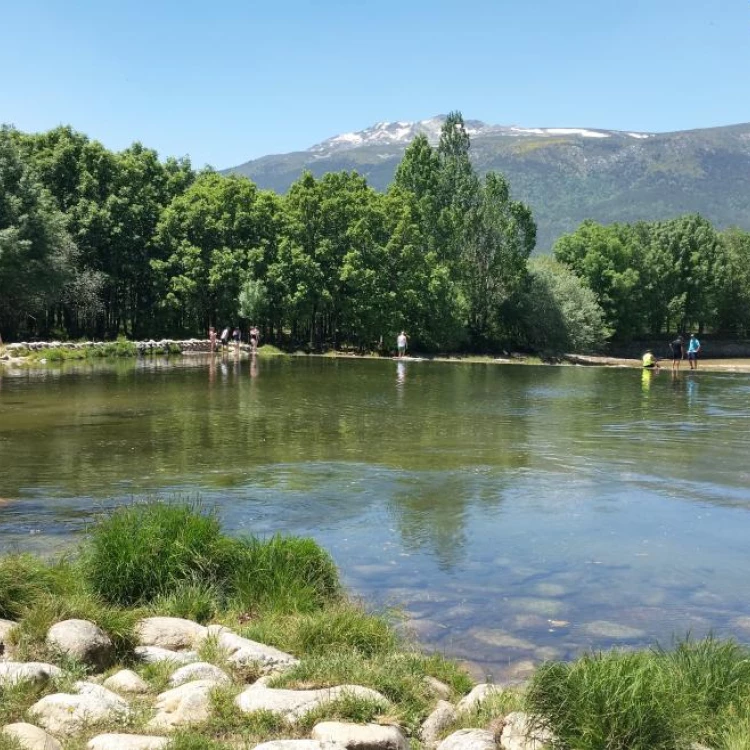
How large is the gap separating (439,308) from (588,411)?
44028 millimetres

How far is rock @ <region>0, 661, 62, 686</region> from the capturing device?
5855 mm

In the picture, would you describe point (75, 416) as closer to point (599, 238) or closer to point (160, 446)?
point (160, 446)

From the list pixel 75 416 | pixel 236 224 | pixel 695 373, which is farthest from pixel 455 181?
pixel 75 416

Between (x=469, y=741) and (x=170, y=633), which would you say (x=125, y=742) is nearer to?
(x=469, y=741)

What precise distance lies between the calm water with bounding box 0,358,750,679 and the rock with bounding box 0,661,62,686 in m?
3.51

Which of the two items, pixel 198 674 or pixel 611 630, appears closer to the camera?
pixel 198 674

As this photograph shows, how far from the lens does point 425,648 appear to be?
775 cm

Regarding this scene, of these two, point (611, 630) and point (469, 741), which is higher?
point (469, 741)

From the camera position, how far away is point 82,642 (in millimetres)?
6629

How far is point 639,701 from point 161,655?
381cm

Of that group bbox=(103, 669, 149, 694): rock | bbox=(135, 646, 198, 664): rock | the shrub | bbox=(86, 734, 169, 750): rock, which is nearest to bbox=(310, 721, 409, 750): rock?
bbox=(86, 734, 169, 750): rock

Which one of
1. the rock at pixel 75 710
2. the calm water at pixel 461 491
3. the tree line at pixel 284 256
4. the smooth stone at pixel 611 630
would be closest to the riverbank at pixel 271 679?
the rock at pixel 75 710

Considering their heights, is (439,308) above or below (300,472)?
above

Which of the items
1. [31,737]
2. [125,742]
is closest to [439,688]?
[125,742]
